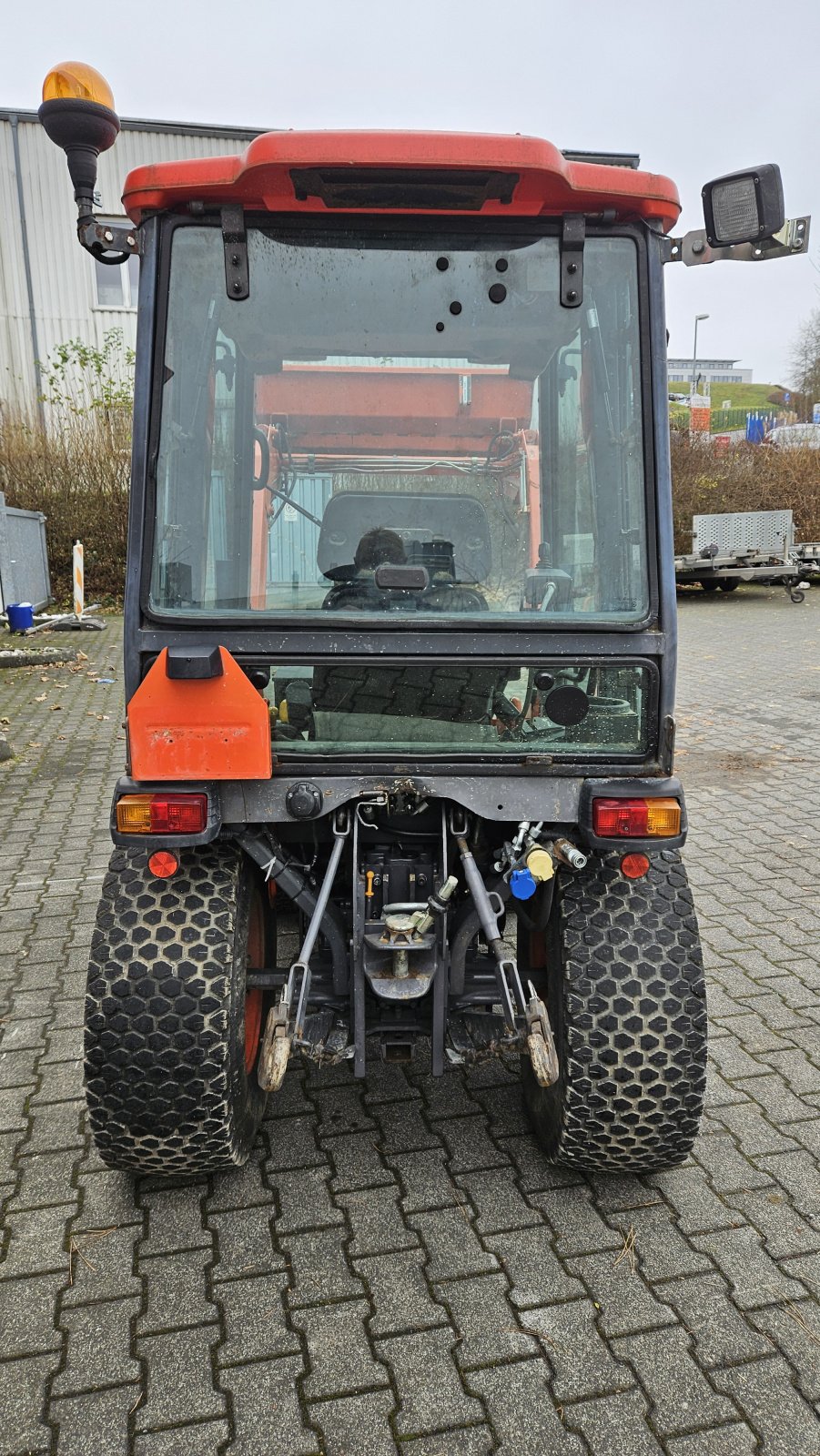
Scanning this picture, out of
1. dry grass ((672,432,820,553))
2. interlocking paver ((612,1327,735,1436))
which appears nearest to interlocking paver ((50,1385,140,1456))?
interlocking paver ((612,1327,735,1436))

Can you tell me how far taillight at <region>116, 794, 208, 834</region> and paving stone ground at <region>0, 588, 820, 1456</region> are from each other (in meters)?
1.03

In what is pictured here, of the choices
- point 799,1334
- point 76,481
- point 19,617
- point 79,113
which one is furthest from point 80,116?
point 76,481

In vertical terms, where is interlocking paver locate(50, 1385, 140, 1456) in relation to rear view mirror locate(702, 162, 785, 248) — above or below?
below

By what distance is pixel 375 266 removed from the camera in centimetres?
223

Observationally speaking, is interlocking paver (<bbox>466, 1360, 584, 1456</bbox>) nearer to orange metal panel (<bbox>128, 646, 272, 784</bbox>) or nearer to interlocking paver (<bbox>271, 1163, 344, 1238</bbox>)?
interlocking paver (<bbox>271, 1163, 344, 1238</bbox>)

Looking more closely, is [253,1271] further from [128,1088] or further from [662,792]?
[662,792]

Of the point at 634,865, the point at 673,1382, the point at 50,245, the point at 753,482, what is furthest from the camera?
the point at 753,482

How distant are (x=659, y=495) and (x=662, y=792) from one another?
2.25 ft

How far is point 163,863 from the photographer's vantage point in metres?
2.33

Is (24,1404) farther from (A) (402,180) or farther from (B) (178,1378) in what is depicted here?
(A) (402,180)

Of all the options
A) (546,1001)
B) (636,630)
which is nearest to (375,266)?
(636,630)

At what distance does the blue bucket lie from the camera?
1201 centimetres

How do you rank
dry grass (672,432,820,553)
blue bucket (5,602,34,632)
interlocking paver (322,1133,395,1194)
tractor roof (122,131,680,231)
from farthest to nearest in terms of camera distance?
dry grass (672,432,820,553) → blue bucket (5,602,34,632) → interlocking paver (322,1133,395,1194) → tractor roof (122,131,680,231)

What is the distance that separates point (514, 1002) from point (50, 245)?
19.6 metres
